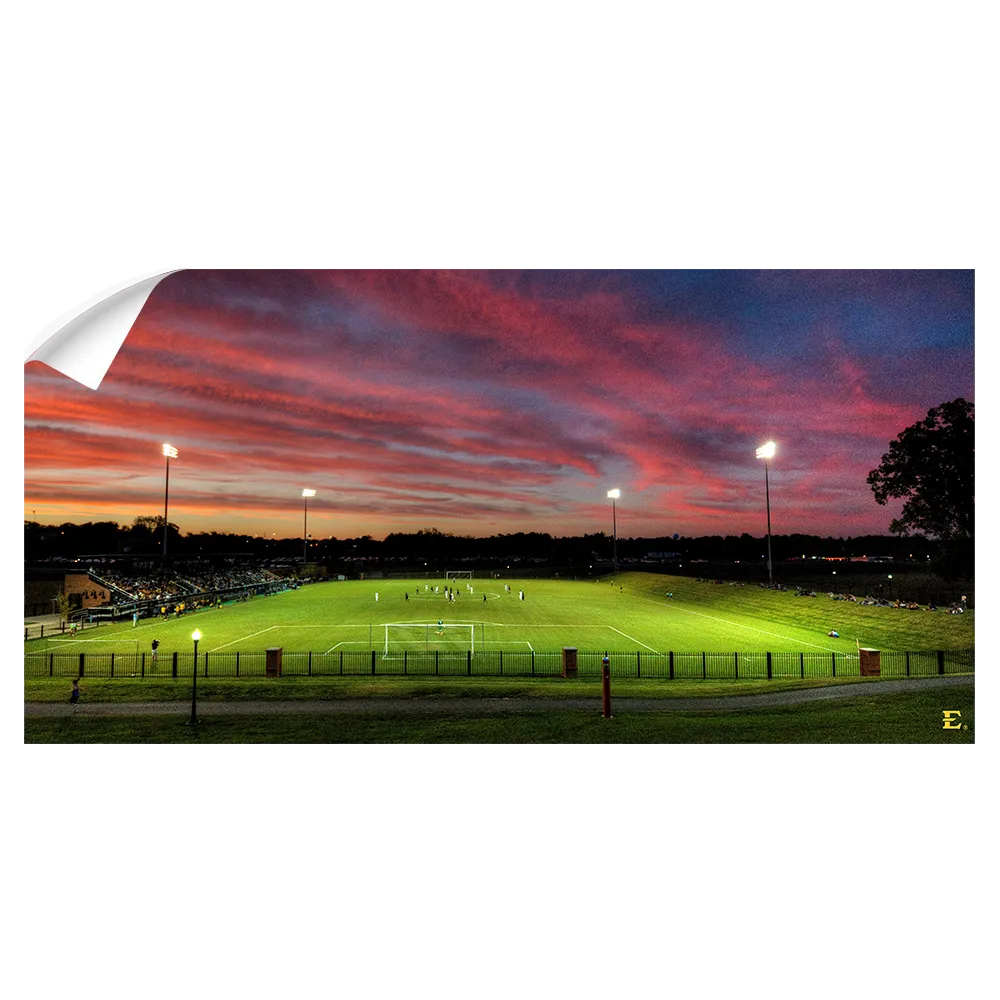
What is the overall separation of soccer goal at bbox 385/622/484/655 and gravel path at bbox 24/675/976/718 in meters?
7.99

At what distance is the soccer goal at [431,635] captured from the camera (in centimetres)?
2314

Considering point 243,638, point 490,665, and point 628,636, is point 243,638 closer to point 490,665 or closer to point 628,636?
point 490,665

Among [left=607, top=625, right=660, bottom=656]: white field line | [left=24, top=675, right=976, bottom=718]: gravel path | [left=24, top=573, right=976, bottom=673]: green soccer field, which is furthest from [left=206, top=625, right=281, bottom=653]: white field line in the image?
[left=607, top=625, right=660, bottom=656]: white field line

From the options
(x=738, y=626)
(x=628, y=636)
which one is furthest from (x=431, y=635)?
(x=738, y=626)

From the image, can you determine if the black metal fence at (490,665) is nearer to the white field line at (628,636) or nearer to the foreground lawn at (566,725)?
the white field line at (628,636)

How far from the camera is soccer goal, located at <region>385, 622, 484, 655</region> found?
23.1 metres

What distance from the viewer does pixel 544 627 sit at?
29109 millimetres

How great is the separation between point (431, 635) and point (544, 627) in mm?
6078

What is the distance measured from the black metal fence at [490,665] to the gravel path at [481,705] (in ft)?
10.8

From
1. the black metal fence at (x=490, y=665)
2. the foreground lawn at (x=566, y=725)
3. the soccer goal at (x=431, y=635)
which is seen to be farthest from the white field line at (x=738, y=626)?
the soccer goal at (x=431, y=635)

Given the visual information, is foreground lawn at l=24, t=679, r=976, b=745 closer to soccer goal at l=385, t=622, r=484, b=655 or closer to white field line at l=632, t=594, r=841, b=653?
soccer goal at l=385, t=622, r=484, b=655
